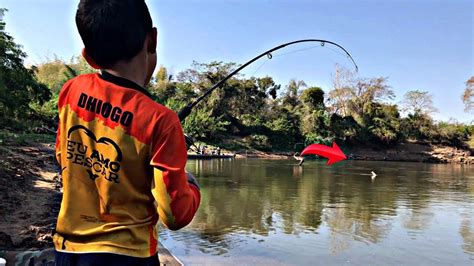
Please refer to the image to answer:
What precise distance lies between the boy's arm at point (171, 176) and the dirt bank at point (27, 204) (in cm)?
195

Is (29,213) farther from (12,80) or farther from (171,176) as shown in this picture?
(171,176)

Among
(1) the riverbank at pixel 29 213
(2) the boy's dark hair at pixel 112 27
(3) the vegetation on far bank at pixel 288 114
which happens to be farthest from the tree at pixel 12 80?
(3) the vegetation on far bank at pixel 288 114

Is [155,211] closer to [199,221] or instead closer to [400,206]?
[199,221]

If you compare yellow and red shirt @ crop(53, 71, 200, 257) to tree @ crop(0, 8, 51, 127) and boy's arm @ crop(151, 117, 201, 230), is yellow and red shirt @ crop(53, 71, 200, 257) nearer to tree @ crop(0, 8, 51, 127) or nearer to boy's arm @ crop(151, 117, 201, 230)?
boy's arm @ crop(151, 117, 201, 230)

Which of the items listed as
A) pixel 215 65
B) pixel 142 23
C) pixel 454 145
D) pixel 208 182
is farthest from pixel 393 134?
pixel 142 23

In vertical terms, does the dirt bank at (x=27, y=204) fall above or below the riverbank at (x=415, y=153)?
below

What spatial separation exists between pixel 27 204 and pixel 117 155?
700 cm

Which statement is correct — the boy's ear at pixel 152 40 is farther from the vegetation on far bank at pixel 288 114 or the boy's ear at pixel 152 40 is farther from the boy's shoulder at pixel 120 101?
the vegetation on far bank at pixel 288 114

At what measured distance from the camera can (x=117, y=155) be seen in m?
1.12

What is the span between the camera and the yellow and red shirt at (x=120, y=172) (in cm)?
109

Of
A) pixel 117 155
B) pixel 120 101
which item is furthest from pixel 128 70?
pixel 117 155

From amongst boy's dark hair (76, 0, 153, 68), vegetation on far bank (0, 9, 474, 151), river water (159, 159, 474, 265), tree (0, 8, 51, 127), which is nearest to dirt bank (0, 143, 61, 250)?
tree (0, 8, 51, 127)

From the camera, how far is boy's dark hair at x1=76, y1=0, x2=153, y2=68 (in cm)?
117

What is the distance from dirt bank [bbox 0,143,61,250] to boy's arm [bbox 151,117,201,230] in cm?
195
